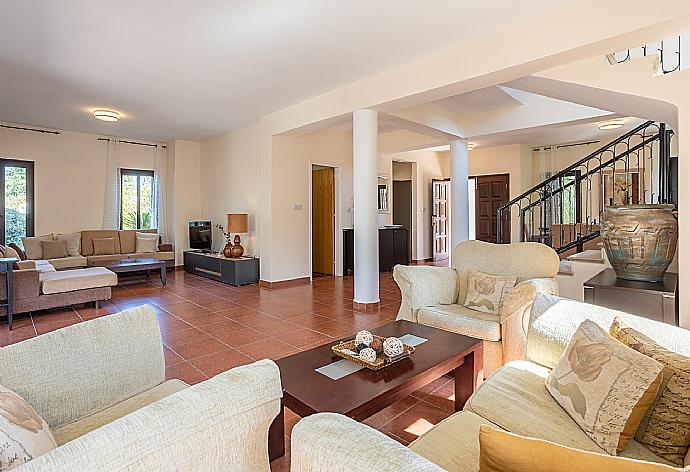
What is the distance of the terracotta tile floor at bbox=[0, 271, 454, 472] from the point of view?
8.30ft

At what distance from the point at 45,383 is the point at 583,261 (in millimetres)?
4601

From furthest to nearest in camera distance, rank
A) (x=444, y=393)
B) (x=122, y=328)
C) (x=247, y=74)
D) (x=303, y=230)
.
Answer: (x=303, y=230) < (x=247, y=74) < (x=444, y=393) < (x=122, y=328)

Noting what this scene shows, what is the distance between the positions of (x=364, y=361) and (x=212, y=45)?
136 inches

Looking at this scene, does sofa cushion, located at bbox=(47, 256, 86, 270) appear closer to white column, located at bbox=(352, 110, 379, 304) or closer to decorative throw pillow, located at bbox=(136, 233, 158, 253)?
decorative throw pillow, located at bbox=(136, 233, 158, 253)

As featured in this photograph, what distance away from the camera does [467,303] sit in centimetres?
327

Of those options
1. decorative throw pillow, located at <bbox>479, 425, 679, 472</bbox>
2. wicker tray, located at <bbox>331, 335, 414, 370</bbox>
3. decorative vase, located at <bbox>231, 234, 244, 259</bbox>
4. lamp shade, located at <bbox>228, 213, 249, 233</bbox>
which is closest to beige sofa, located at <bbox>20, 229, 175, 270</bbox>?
decorative vase, located at <bbox>231, 234, 244, 259</bbox>

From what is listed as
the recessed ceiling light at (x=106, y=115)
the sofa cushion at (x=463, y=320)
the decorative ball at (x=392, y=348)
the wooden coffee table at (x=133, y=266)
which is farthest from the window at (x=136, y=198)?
the decorative ball at (x=392, y=348)

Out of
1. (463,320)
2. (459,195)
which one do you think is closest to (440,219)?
(459,195)

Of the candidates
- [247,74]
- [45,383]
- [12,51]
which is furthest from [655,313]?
[12,51]

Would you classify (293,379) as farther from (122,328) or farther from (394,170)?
(394,170)

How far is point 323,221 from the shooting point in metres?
8.21

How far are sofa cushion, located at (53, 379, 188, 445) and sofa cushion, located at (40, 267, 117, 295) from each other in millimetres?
4072

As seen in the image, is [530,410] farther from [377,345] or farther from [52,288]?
[52,288]

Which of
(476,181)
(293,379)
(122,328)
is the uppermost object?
(476,181)
